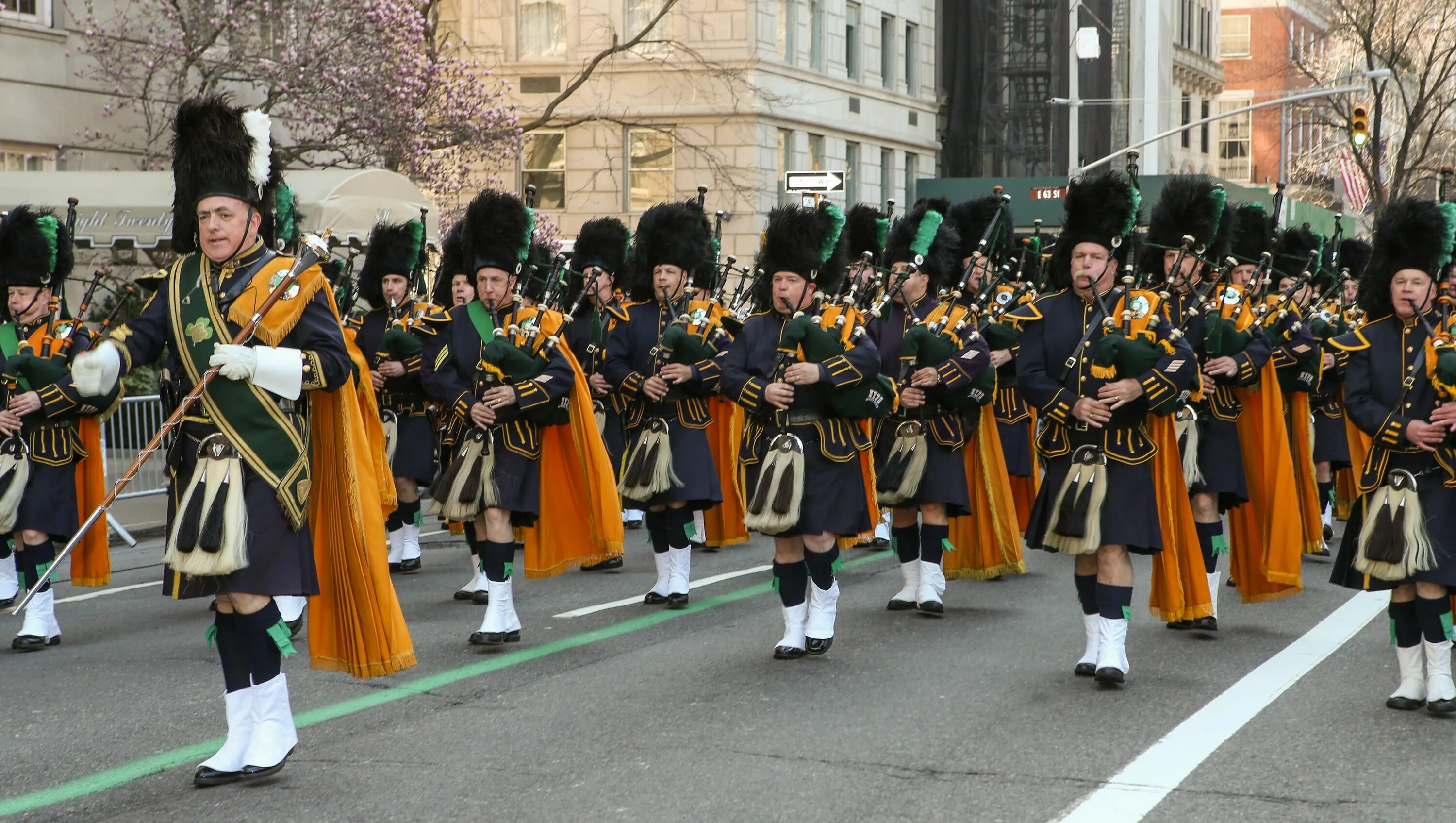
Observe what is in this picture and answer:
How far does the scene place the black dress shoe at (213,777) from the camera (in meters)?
5.62

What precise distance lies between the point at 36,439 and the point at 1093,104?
142ft

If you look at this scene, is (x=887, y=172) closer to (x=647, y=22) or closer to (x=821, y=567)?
(x=647, y=22)

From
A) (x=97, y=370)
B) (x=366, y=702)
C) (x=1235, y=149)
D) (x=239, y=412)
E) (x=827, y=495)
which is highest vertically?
(x=1235, y=149)

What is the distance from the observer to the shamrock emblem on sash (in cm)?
562

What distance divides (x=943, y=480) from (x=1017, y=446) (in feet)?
6.30

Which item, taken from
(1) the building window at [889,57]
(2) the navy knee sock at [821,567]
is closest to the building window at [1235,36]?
(1) the building window at [889,57]

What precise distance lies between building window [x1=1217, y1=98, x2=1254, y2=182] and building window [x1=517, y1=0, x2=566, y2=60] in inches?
1394

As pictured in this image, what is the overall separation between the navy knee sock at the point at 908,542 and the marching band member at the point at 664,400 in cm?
106

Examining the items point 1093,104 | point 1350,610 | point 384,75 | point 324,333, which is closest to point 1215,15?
point 1093,104

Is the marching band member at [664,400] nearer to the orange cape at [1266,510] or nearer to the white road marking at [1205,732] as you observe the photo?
the orange cape at [1266,510]

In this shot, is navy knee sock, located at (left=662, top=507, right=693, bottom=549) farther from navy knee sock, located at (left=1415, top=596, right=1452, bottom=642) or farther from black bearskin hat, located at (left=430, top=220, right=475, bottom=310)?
navy knee sock, located at (left=1415, top=596, right=1452, bottom=642)

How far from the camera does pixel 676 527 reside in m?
9.45

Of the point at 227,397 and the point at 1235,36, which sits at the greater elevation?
the point at 1235,36

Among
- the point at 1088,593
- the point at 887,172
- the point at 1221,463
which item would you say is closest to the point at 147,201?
the point at 1221,463
